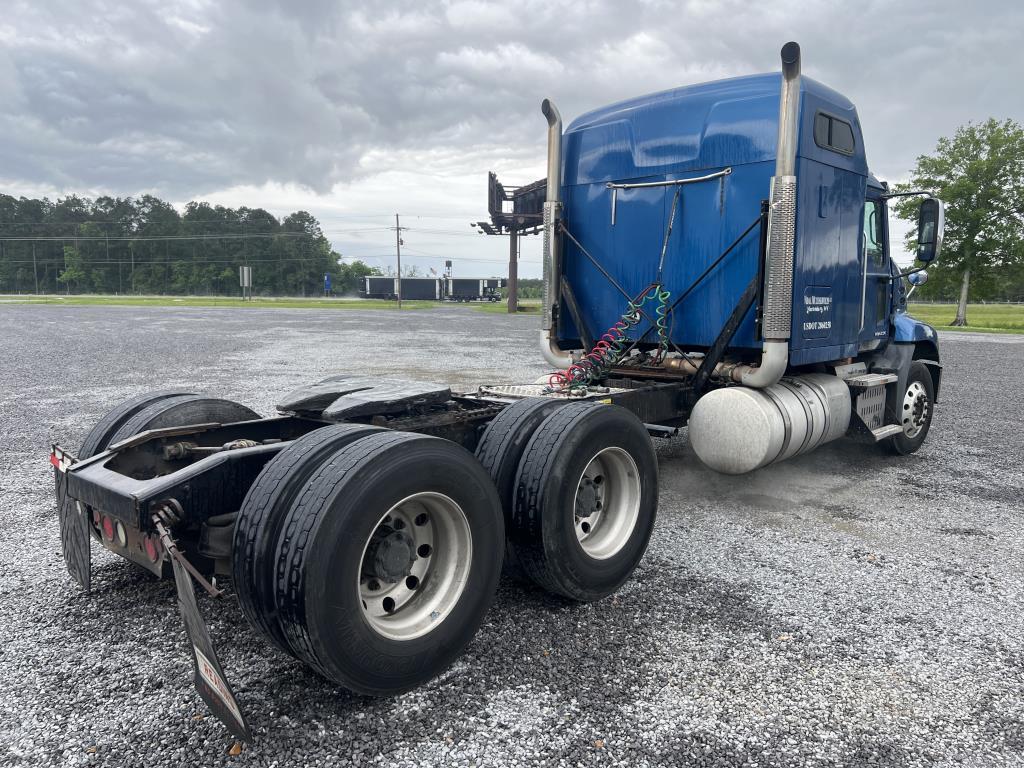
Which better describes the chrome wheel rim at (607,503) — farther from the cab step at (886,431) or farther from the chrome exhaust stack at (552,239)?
the cab step at (886,431)

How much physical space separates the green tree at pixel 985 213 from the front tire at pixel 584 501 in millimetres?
38789

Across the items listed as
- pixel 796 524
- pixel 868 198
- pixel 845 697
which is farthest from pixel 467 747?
pixel 868 198

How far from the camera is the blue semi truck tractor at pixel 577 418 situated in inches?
101

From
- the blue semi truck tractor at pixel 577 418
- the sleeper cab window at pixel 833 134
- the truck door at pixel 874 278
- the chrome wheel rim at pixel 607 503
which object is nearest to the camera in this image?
the blue semi truck tractor at pixel 577 418

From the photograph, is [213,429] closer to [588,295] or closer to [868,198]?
[588,295]

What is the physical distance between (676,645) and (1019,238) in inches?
1673

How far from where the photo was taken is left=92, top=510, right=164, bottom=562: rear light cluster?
9.07 feet

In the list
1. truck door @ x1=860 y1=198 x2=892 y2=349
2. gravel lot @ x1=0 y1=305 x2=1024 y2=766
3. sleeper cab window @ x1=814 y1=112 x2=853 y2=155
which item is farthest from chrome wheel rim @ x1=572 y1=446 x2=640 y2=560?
truck door @ x1=860 y1=198 x2=892 y2=349

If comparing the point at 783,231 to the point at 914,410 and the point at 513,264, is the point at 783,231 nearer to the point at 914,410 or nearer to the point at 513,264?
the point at 914,410

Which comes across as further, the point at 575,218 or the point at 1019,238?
the point at 1019,238

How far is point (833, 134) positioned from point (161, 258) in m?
113

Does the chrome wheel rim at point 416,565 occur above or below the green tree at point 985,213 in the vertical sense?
below

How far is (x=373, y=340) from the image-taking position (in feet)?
68.3

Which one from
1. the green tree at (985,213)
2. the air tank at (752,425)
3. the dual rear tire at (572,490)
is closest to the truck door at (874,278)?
the air tank at (752,425)
